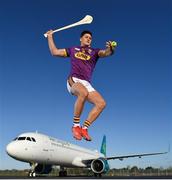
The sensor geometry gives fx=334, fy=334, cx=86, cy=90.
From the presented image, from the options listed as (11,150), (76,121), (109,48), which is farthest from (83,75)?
(11,150)

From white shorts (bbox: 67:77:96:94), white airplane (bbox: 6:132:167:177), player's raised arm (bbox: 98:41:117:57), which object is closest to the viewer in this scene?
white shorts (bbox: 67:77:96:94)

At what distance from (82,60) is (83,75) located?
0.84ft

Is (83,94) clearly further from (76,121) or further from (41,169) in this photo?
(41,169)

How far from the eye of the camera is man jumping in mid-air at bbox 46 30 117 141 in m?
4.45

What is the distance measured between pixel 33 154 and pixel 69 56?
2927cm

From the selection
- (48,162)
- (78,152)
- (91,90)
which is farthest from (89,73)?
(78,152)

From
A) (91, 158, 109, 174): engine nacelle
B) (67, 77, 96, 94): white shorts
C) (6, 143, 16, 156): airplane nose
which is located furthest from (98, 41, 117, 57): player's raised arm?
(91, 158, 109, 174): engine nacelle

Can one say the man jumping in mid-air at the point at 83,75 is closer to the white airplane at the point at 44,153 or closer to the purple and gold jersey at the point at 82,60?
the purple and gold jersey at the point at 82,60

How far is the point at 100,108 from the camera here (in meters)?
4.44

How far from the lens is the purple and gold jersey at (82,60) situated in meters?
4.69

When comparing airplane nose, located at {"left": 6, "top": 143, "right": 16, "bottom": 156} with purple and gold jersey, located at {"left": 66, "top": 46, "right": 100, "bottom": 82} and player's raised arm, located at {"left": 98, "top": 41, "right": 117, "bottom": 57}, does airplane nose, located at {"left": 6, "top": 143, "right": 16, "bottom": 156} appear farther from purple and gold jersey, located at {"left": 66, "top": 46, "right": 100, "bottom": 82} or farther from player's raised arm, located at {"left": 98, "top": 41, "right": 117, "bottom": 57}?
player's raised arm, located at {"left": 98, "top": 41, "right": 117, "bottom": 57}

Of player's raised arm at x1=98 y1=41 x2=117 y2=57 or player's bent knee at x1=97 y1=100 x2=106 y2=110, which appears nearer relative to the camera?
player's bent knee at x1=97 y1=100 x2=106 y2=110

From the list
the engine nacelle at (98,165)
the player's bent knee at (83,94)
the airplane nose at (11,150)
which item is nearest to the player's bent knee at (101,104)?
the player's bent knee at (83,94)

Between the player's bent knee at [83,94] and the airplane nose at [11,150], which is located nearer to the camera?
the player's bent knee at [83,94]
